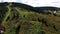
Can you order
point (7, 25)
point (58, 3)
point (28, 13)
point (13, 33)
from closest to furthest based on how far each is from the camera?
point (13, 33) → point (7, 25) → point (28, 13) → point (58, 3)

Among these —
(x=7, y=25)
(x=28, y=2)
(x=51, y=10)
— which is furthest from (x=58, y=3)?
(x=7, y=25)

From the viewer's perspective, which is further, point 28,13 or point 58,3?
point 58,3

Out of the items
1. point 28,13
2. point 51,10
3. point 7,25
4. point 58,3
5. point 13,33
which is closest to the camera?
point 13,33

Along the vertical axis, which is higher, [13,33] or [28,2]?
[28,2]

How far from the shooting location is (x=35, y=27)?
120cm

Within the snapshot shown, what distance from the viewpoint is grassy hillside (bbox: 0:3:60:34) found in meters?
1.17

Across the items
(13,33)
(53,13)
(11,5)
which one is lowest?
(13,33)

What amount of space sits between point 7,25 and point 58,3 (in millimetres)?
781

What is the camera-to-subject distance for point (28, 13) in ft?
4.74

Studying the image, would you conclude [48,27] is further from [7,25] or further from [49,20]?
[7,25]

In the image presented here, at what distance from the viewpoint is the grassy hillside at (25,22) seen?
3.85 feet

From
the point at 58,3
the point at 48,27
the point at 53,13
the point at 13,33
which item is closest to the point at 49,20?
the point at 48,27

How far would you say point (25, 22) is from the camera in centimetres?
126

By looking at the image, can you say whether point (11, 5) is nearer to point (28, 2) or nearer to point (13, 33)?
point (28, 2)
